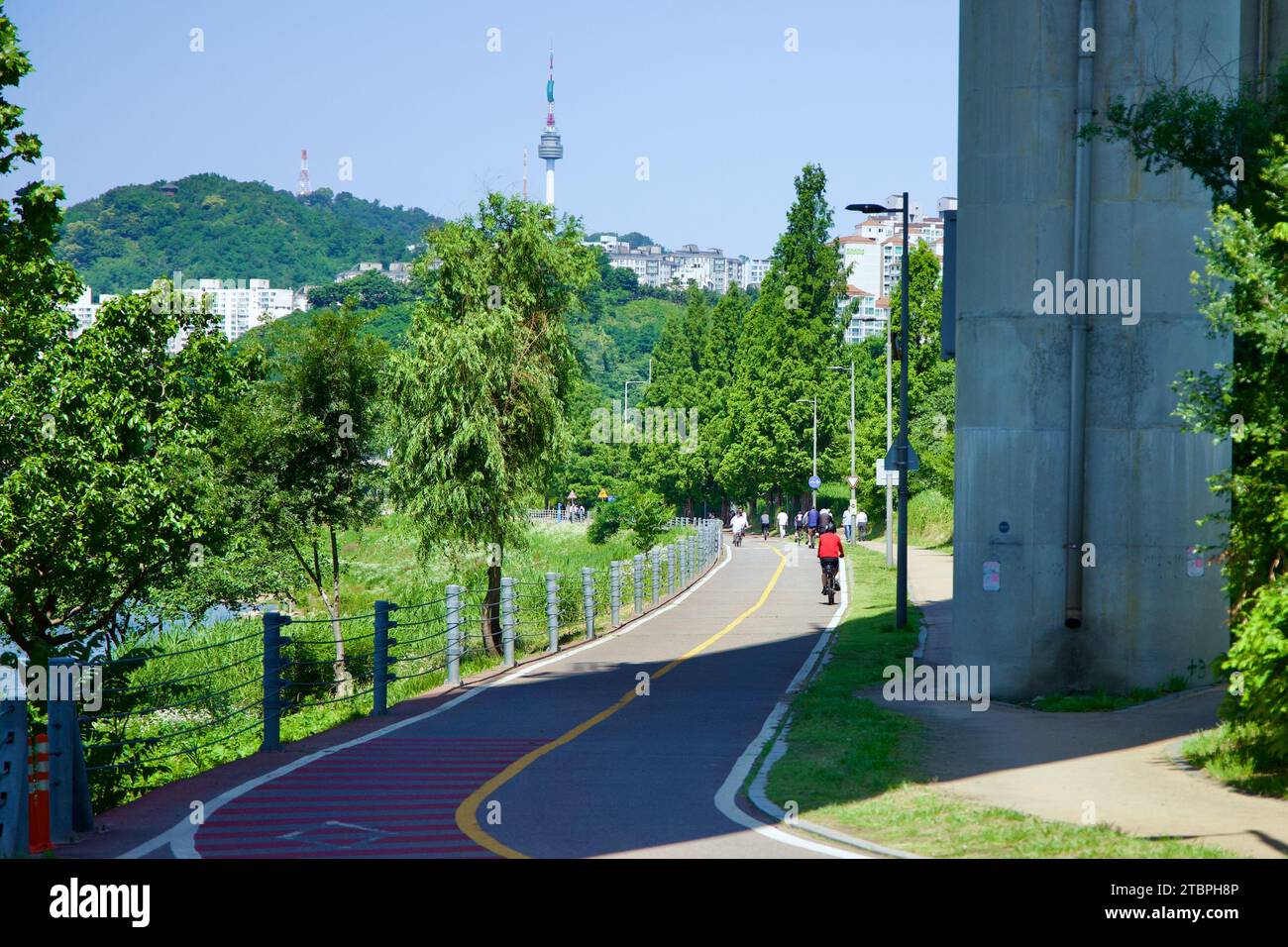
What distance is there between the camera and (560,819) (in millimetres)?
10828

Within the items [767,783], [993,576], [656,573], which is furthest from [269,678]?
[656,573]

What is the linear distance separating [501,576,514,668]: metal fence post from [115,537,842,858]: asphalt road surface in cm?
35

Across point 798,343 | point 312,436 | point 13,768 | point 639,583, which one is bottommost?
point 639,583

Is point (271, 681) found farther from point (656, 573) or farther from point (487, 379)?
point (656, 573)

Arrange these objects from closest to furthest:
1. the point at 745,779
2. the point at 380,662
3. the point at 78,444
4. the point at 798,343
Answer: the point at 745,779 < the point at 380,662 < the point at 78,444 < the point at 798,343

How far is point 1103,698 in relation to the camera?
17344 mm

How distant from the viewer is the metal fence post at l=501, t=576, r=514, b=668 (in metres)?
22.9

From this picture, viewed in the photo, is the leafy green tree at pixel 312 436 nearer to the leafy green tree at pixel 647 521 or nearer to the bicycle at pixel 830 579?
the bicycle at pixel 830 579

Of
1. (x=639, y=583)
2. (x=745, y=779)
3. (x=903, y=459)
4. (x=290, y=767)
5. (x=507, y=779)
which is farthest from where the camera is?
(x=639, y=583)

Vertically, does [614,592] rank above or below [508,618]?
below

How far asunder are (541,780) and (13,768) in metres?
4.83

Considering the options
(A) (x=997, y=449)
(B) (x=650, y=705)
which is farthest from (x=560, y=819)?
(A) (x=997, y=449)

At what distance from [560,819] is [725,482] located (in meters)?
79.7
